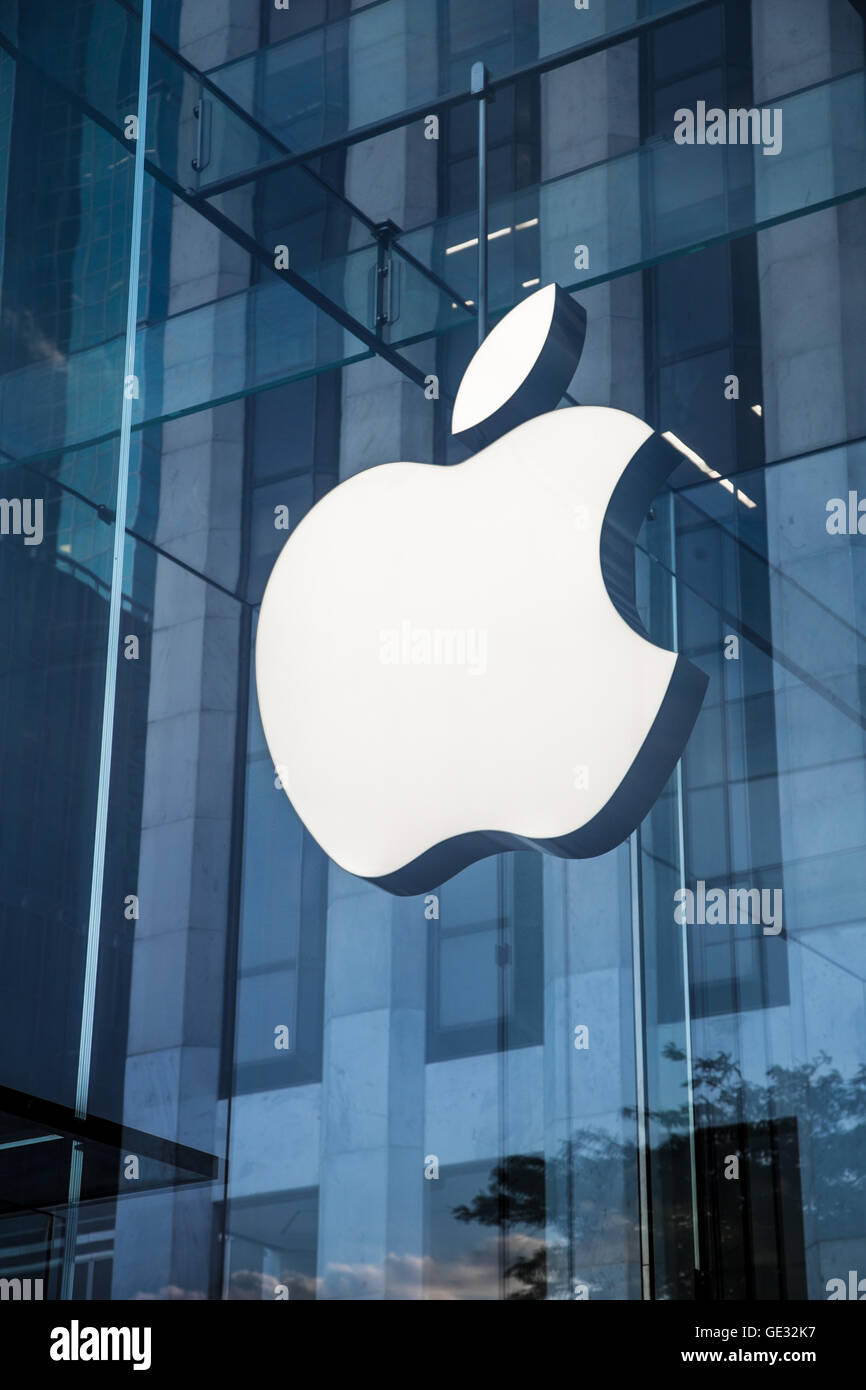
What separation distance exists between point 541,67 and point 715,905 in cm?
407

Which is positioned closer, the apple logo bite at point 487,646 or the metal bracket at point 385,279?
the apple logo bite at point 487,646

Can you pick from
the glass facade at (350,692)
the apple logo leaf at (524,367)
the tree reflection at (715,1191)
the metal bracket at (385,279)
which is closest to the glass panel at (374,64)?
the glass facade at (350,692)

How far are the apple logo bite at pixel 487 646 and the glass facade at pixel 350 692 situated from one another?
81cm

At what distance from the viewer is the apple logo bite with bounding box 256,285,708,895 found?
5801mm

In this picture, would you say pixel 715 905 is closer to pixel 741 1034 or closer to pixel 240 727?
pixel 741 1034

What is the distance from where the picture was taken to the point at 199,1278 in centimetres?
1095

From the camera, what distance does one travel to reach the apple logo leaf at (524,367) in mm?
6414

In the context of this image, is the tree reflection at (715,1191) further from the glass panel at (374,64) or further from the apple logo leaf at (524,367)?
the glass panel at (374,64)

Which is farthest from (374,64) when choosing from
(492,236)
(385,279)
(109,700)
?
(109,700)

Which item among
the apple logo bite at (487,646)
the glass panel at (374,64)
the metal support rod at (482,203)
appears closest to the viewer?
the apple logo bite at (487,646)

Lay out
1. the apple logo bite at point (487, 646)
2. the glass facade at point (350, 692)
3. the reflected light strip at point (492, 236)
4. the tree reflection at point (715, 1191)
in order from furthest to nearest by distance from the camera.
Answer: the tree reflection at point (715, 1191)
the reflected light strip at point (492, 236)
the glass facade at point (350, 692)
the apple logo bite at point (487, 646)

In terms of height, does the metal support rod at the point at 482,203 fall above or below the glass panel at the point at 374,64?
below

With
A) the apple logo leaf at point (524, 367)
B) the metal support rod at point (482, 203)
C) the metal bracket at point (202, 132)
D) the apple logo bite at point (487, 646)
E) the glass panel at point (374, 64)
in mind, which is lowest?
the apple logo bite at point (487, 646)

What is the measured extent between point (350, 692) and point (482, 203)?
2177 millimetres
